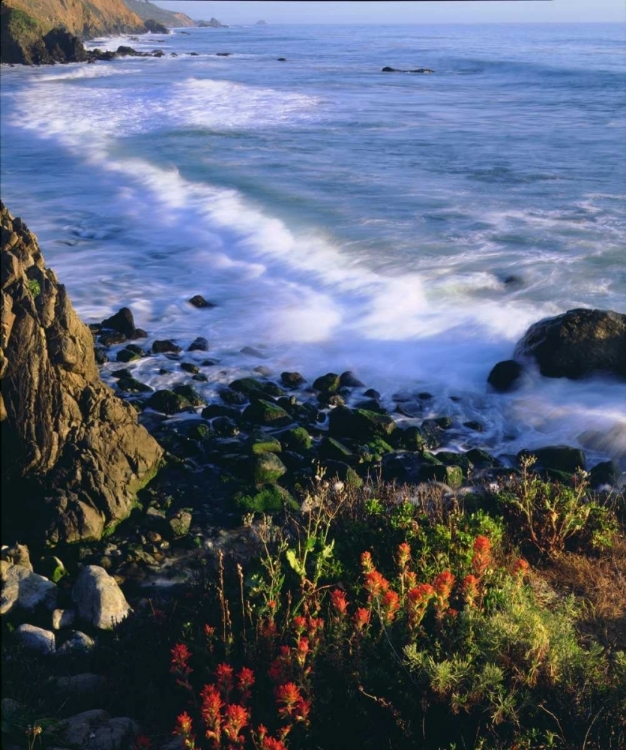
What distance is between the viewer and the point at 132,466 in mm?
7312

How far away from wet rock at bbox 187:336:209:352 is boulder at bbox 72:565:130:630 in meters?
6.43

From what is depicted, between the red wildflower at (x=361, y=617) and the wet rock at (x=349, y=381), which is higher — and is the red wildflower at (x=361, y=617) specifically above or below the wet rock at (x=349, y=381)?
above

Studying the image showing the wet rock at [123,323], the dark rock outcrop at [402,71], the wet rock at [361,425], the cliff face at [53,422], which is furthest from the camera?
the dark rock outcrop at [402,71]

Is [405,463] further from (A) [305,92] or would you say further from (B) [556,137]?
(A) [305,92]

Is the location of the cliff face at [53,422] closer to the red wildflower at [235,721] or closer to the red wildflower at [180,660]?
the red wildflower at [180,660]

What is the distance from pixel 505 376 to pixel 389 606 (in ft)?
24.3

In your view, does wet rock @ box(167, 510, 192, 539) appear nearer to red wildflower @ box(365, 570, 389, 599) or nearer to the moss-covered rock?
the moss-covered rock

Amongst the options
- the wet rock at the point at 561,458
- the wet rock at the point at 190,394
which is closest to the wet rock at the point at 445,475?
the wet rock at the point at 561,458

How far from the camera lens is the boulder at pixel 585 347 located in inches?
439

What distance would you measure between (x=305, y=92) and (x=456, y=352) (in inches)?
1535

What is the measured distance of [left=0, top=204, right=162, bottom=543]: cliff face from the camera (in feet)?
21.0

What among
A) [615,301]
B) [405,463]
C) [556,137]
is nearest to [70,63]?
[556,137]

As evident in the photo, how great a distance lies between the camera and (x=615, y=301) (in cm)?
1482

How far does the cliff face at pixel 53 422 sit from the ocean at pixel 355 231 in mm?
3435
